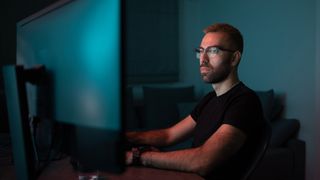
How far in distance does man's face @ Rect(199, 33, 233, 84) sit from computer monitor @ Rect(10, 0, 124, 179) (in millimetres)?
1030

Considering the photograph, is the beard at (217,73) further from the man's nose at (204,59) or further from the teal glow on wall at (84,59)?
the teal glow on wall at (84,59)

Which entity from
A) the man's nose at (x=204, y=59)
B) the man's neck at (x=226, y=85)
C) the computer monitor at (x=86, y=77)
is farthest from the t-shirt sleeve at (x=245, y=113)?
the computer monitor at (x=86, y=77)

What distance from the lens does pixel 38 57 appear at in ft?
3.92

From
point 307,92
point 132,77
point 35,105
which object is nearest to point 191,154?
point 35,105

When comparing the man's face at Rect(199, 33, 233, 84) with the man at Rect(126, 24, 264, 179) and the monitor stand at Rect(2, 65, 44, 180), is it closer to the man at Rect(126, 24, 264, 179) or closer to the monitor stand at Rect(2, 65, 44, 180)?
the man at Rect(126, 24, 264, 179)

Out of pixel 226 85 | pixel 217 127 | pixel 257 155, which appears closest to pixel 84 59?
pixel 257 155

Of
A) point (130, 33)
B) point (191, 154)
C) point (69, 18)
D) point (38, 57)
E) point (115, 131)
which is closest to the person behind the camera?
point (115, 131)

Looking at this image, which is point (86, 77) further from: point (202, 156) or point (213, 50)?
point (213, 50)

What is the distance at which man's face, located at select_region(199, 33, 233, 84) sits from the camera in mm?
2050

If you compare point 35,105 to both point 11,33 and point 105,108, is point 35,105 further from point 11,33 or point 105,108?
point 11,33

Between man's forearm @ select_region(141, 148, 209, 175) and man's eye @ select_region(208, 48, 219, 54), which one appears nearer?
man's forearm @ select_region(141, 148, 209, 175)

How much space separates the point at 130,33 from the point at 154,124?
1.12 metres

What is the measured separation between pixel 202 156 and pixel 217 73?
54cm

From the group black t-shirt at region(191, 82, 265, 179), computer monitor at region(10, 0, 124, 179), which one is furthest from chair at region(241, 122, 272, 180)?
computer monitor at region(10, 0, 124, 179)
